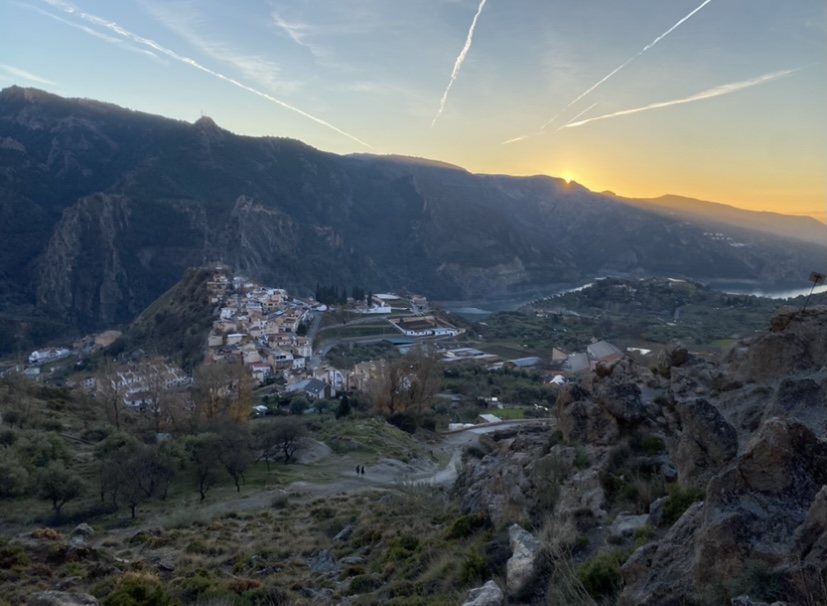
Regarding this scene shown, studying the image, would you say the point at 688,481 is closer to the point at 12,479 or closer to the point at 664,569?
the point at 664,569

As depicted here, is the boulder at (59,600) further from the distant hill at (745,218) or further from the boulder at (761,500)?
the distant hill at (745,218)

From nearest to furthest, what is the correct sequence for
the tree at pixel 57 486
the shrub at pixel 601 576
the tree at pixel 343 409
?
1. the shrub at pixel 601 576
2. the tree at pixel 57 486
3. the tree at pixel 343 409

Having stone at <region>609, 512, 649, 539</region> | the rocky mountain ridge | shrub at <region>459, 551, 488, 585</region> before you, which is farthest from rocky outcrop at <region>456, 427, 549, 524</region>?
stone at <region>609, 512, 649, 539</region>

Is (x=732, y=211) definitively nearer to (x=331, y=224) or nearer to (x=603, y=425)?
(x=331, y=224)

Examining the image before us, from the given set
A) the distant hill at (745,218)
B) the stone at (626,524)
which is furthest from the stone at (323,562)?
the distant hill at (745,218)

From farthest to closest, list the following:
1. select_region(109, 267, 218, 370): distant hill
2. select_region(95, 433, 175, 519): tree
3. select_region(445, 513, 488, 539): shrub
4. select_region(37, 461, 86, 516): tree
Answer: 1. select_region(109, 267, 218, 370): distant hill
2. select_region(95, 433, 175, 519): tree
3. select_region(37, 461, 86, 516): tree
4. select_region(445, 513, 488, 539): shrub

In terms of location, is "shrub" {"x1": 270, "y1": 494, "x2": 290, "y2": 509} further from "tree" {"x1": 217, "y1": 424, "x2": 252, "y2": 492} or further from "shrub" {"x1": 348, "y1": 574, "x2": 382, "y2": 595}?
"shrub" {"x1": 348, "y1": 574, "x2": 382, "y2": 595}
